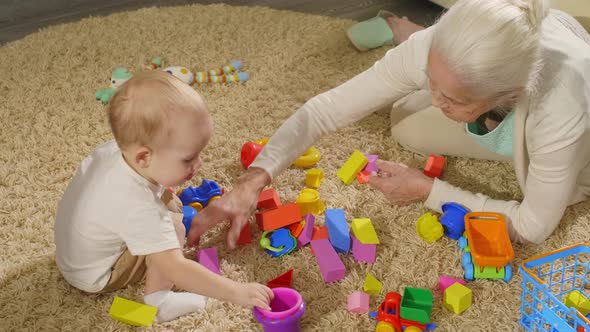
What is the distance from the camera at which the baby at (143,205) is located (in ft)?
3.26

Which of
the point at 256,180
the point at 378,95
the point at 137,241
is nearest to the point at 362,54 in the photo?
the point at 378,95

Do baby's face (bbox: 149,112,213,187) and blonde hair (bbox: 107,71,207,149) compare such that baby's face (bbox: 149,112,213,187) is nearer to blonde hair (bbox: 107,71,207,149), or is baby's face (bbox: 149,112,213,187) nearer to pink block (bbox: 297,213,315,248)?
blonde hair (bbox: 107,71,207,149)

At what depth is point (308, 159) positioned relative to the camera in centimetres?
155

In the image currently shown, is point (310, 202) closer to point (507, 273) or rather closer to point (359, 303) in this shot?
point (359, 303)

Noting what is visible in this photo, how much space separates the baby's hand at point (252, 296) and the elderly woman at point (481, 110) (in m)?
0.22

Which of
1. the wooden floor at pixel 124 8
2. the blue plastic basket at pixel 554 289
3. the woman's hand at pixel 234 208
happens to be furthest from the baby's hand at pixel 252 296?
the wooden floor at pixel 124 8

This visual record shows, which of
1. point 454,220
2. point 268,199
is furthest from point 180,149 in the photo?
point 454,220

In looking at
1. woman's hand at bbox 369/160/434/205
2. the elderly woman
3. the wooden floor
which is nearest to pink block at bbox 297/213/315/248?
the elderly woman

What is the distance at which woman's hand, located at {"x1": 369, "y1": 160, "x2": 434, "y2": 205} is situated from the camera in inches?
56.6

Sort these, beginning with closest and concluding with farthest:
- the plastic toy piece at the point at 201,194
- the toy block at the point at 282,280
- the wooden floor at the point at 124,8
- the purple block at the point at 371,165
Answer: the toy block at the point at 282,280 → the plastic toy piece at the point at 201,194 → the purple block at the point at 371,165 → the wooden floor at the point at 124,8

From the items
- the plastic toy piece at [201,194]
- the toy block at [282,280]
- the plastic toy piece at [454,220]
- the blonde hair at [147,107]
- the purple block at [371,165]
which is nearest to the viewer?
the blonde hair at [147,107]

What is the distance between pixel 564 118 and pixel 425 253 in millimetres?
401

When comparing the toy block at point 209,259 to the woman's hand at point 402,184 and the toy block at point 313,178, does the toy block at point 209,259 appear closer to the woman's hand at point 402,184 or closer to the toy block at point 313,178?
the toy block at point 313,178

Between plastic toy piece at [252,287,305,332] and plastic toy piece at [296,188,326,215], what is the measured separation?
31 centimetres
